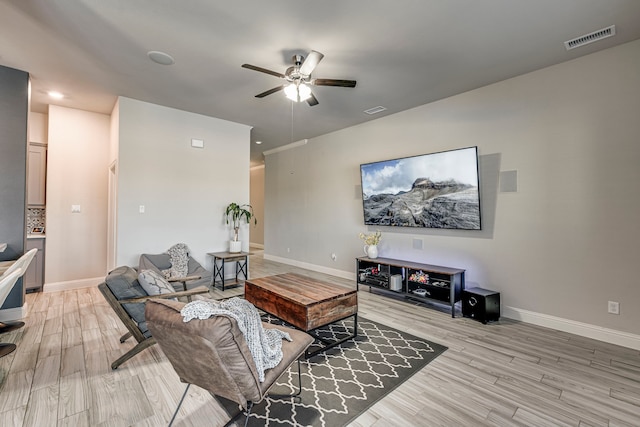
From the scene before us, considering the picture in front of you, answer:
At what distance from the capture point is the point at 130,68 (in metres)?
3.37

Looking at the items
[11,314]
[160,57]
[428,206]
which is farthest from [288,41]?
[11,314]

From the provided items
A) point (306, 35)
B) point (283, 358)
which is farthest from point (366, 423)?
point (306, 35)

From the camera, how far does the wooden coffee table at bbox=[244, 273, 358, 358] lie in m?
2.58

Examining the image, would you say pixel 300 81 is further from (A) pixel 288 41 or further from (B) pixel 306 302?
(B) pixel 306 302

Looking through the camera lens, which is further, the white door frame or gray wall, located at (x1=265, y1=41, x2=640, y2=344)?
the white door frame

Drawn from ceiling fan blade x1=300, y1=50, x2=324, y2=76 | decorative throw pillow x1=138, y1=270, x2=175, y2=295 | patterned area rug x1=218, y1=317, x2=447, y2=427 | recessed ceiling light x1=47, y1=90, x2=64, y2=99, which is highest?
recessed ceiling light x1=47, y1=90, x2=64, y2=99

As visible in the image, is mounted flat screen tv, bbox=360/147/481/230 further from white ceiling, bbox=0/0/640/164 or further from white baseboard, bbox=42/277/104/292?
white baseboard, bbox=42/277/104/292

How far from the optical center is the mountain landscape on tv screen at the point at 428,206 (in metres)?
3.82

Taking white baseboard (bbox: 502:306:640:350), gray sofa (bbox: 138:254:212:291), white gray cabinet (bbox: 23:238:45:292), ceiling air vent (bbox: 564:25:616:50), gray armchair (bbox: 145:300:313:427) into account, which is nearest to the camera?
gray armchair (bbox: 145:300:313:427)

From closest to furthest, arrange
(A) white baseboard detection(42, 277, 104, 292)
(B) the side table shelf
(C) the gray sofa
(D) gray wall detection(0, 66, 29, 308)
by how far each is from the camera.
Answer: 1. (D) gray wall detection(0, 66, 29, 308)
2. (B) the side table shelf
3. (C) the gray sofa
4. (A) white baseboard detection(42, 277, 104, 292)

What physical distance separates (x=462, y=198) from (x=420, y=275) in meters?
1.22

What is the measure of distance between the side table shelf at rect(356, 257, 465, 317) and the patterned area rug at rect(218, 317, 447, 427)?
3.38 ft

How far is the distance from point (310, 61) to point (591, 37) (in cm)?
272

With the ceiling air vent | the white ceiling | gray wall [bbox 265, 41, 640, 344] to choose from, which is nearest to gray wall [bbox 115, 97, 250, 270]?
the white ceiling
